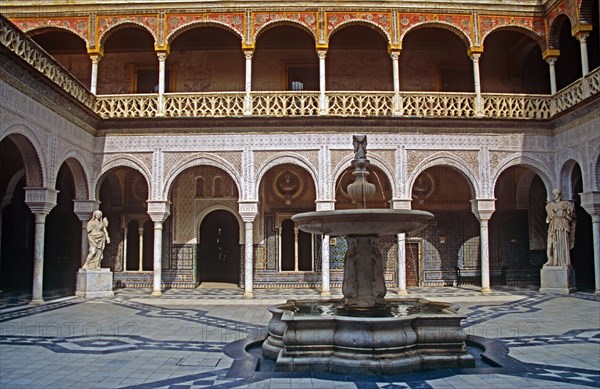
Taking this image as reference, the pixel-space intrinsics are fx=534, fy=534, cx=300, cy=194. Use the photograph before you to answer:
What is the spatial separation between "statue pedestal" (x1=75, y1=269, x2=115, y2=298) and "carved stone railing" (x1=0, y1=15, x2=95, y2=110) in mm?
3931

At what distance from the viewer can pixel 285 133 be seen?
12945 mm

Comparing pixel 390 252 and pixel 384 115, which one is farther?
pixel 390 252

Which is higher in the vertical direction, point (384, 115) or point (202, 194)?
point (384, 115)

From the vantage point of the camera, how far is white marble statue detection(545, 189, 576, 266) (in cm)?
1289

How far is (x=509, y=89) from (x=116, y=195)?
38.8ft

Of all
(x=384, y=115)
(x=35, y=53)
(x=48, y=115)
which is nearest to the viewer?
(x=35, y=53)

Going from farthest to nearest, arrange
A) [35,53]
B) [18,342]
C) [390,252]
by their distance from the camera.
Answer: [390,252] < [35,53] < [18,342]

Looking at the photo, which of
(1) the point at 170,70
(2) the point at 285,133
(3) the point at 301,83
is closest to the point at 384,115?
(2) the point at 285,133

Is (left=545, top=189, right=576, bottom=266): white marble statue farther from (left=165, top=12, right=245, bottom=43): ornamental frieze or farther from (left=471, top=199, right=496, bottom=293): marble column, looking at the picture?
(left=165, top=12, right=245, bottom=43): ornamental frieze

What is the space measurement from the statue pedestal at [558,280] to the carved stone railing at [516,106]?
3.77m

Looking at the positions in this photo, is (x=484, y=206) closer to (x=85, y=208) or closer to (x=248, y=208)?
(x=248, y=208)

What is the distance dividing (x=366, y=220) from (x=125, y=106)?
9150 millimetres

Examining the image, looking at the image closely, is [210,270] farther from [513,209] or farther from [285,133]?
[513,209]

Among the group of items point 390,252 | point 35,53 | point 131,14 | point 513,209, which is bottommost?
point 390,252
